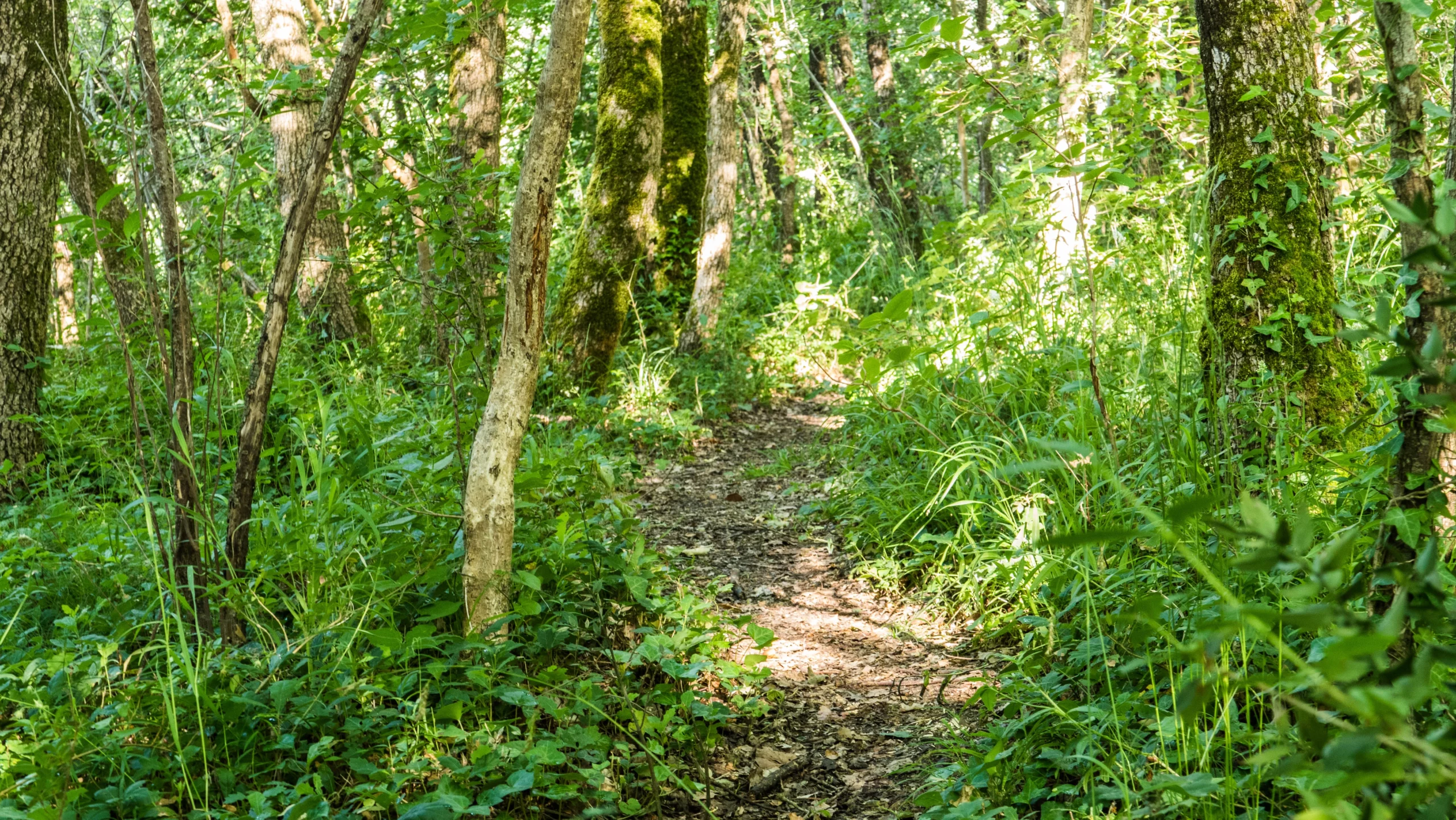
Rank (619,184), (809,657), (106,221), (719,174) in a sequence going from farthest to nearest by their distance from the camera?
(719,174) < (619,184) < (809,657) < (106,221)

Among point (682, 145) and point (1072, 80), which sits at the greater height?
point (682, 145)

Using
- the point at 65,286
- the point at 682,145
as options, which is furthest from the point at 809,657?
the point at 65,286

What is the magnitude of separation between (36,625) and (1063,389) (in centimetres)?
336

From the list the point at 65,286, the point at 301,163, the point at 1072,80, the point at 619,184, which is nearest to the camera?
the point at 1072,80

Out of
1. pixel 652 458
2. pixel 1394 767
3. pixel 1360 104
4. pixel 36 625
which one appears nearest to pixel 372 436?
pixel 36 625

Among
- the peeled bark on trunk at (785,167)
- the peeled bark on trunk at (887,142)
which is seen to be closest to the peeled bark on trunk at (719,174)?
the peeled bark on trunk at (785,167)

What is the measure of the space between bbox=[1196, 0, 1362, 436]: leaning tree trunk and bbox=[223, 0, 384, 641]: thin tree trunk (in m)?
2.94

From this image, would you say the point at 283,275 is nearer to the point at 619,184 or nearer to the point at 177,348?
the point at 177,348

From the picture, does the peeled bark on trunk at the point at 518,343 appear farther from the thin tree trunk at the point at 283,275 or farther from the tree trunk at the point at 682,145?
the tree trunk at the point at 682,145

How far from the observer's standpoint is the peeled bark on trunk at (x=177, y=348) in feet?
9.22

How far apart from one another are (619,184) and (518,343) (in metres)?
4.77

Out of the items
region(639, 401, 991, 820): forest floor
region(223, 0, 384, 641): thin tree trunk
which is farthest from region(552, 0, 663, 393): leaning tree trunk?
region(223, 0, 384, 641): thin tree trunk

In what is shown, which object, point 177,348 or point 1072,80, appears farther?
point 1072,80

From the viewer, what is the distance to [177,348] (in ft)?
9.46
